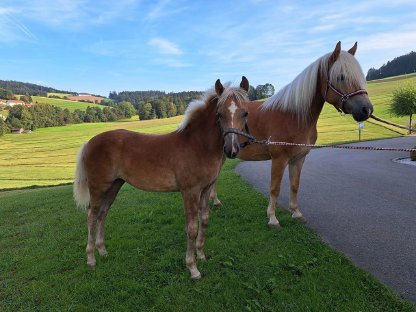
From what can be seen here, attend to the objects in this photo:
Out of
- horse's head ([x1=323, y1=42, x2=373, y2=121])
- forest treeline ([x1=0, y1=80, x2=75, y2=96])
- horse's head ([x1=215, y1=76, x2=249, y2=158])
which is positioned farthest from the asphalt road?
forest treeline ([x1=0, y1=80, x2=75, y2=96])

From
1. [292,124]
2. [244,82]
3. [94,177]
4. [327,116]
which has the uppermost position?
[244,82]

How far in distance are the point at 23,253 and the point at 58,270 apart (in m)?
1.37

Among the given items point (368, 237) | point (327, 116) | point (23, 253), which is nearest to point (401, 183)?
point (368, 237)

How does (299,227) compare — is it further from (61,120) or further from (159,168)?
(61,120)

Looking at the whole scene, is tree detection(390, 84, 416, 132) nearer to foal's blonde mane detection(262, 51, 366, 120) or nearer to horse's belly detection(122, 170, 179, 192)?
foal's blonde mane detection(262, 51, 366, 120)

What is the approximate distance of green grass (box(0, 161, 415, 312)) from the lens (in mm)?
3844

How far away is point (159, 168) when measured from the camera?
467 centimetres

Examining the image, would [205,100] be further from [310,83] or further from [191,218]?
[310,83]

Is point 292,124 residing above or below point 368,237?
above

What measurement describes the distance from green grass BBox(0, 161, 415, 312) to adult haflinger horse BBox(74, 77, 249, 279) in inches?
17.4

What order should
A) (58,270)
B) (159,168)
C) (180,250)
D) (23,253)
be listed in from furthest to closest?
(23,253) → (180,250) → (58,270) → (159,168)

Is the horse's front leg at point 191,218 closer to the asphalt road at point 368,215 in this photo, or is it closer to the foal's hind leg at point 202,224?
the foal's hind leg at point 202,224

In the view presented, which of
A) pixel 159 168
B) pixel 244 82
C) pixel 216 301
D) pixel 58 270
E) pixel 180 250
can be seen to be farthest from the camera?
pixel 180 250

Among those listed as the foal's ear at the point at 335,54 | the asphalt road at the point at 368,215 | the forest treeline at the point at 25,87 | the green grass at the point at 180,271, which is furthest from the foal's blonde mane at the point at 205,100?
the forest treeline at the point at 25,87
